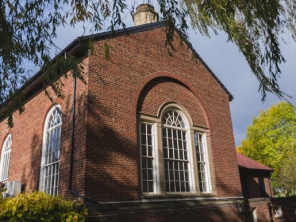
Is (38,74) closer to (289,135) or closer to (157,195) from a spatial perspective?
(157,195)

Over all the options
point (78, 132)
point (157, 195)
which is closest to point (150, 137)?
point (157, 195)

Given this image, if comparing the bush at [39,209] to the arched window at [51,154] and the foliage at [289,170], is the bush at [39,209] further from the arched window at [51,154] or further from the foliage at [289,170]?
the foliage at [289,170]

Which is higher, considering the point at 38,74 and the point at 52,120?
the point at 38,74

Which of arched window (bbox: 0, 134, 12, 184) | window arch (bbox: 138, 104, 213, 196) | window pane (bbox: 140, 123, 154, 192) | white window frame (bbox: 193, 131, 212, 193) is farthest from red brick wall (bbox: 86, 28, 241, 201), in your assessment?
arched window (bbox: 0, 134, 12, 184)

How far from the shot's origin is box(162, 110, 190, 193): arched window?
1109cm

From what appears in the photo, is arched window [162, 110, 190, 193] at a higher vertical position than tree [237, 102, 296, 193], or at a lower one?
lower

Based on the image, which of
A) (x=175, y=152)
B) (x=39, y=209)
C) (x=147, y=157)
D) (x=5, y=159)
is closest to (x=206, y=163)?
(x=175, y=152)

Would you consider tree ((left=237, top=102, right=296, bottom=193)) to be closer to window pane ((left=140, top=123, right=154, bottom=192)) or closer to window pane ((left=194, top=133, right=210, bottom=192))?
window pane ((left=194, top=133, right=210, bottom=192))

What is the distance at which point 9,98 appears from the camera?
270 inches

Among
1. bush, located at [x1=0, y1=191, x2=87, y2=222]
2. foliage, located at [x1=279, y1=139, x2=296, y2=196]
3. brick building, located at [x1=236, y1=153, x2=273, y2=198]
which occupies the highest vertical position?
foliage, located at [x1=279, y1=139, x2=296, y2=196]

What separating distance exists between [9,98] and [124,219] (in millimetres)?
4736

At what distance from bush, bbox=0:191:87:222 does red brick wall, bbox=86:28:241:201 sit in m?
1.20

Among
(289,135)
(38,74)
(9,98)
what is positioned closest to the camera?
(9,98)

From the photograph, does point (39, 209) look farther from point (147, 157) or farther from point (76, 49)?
point (76, 49)
